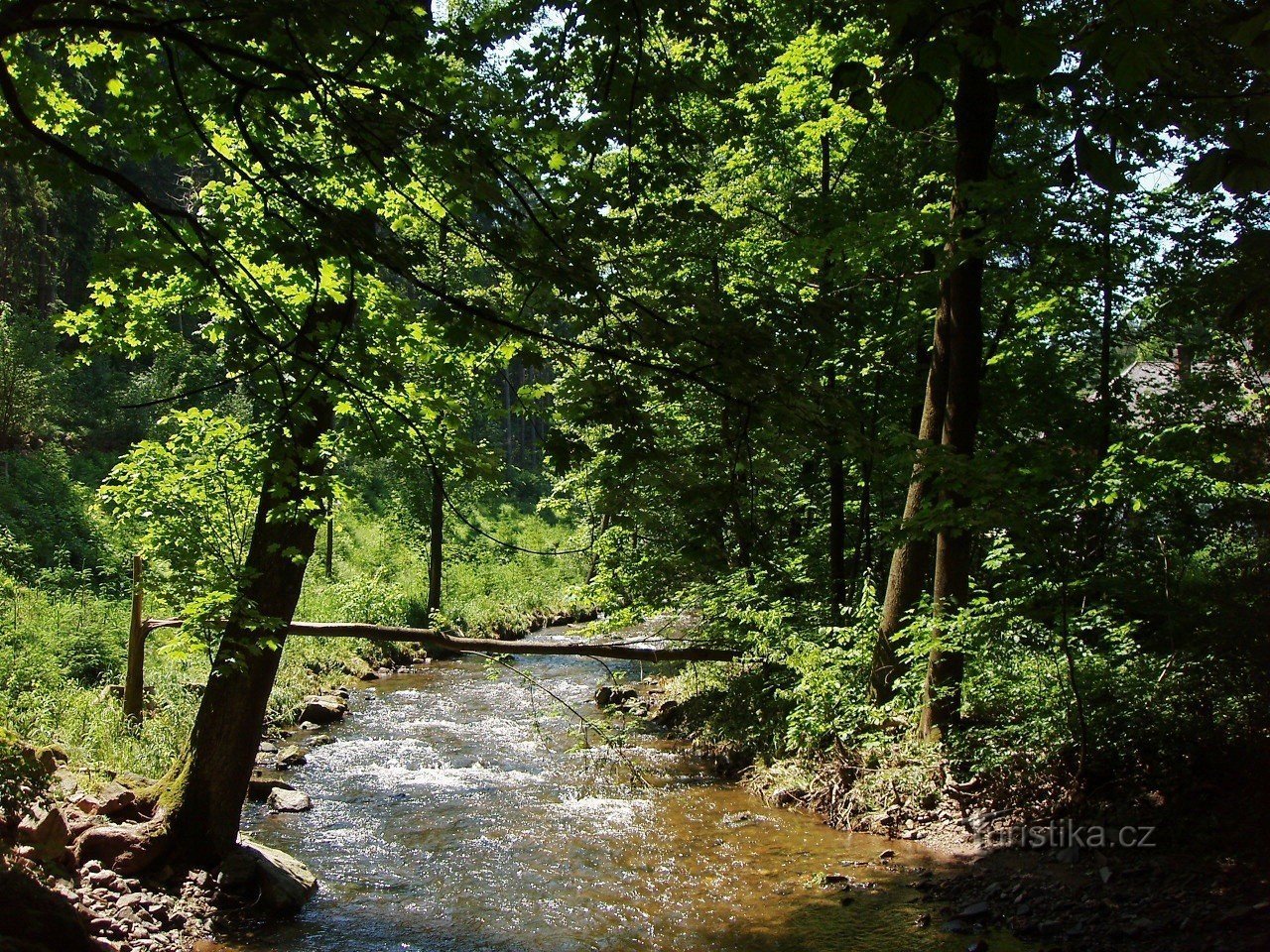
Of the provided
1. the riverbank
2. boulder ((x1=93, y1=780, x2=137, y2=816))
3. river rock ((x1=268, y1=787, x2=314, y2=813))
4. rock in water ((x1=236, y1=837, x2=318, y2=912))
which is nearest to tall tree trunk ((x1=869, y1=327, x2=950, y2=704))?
the riverbank

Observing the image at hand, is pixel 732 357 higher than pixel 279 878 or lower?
higher

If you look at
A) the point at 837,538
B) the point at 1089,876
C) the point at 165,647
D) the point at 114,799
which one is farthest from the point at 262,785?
the point at 1089,876

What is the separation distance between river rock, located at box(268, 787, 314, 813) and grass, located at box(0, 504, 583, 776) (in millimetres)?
1182

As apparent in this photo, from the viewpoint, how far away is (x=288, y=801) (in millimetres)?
9227

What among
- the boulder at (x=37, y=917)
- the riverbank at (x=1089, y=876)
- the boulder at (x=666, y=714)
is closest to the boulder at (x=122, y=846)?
the boulder at (x=37, y=917)

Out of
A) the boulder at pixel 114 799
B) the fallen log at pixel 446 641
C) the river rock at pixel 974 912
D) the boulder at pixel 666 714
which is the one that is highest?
the fallen log at pixel 446 641

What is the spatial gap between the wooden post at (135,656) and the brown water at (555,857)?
2112 millimetres

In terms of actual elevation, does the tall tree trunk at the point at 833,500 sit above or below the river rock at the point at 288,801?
above

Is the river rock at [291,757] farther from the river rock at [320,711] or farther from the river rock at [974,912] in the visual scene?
the river rock at [974,912]

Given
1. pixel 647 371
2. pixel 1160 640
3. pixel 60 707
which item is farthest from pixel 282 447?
pixel 60 707

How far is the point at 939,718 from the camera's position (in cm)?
727

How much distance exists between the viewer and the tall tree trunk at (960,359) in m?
6.90

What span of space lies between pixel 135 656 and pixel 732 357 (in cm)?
896

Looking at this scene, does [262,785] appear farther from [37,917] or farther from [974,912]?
[974,912]
